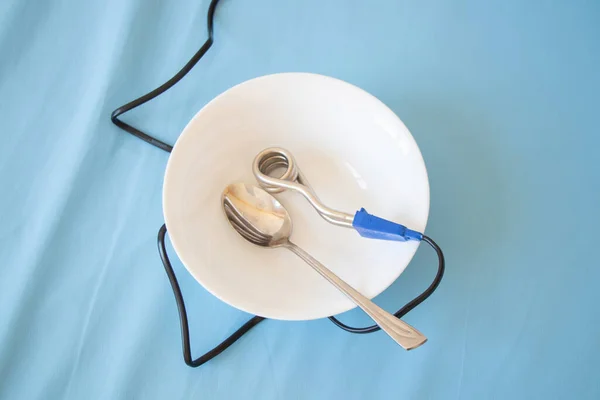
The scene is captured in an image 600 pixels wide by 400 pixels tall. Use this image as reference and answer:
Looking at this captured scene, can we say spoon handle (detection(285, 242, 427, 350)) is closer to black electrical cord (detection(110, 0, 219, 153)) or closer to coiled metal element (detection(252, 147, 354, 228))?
coiled metal element (detection(252, 147, 354, 228))

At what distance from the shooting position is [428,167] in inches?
18.8

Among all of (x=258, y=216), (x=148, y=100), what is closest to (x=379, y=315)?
(x=258, y=216)

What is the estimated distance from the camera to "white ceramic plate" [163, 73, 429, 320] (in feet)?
1.23

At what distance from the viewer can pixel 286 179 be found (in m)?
0.42

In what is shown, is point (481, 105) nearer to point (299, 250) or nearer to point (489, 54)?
point (489, 54)

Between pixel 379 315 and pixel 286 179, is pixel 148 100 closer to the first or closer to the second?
pixel 286 179

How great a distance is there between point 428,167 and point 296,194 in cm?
13

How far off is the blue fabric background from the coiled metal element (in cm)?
9

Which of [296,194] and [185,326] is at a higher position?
[296,194]

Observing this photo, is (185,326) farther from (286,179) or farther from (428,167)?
(428,167)

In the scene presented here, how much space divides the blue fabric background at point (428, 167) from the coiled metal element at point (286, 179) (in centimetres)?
9

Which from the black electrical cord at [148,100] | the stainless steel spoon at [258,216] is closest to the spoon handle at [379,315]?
the stainless steel spoon at [258,216]

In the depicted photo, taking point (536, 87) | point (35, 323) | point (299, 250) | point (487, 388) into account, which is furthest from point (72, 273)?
point (536, 87)

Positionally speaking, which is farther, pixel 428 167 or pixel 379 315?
pixel 428 167
